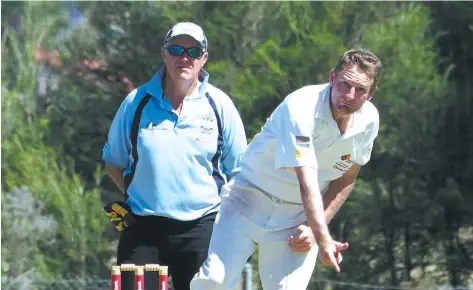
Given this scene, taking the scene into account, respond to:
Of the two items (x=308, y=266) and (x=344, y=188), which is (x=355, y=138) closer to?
(x=344, y=188)

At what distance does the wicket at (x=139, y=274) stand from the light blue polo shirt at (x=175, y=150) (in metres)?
0.38

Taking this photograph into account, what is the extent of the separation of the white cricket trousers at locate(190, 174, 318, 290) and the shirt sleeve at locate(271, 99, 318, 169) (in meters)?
0.32

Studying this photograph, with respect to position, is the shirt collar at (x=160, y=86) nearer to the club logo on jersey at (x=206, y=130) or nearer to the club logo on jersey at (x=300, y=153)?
the club logo on jersey at (x=206, y=130)

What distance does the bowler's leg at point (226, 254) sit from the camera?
4.57 meters

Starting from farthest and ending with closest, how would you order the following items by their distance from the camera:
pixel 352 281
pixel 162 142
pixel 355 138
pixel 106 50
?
pixel 106 50
pixel 352 281
pixel 162 142
pixel 355 138

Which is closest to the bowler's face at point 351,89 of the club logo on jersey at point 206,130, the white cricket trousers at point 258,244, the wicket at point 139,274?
the white cricket trousers at point 258,244

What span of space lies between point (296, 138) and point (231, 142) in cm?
76

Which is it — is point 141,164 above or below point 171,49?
below

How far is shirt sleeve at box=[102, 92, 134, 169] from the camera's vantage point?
16.2ft

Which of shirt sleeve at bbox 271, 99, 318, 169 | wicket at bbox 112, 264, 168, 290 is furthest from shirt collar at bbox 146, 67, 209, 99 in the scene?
wicket at bbox 112, 264, 168, 290

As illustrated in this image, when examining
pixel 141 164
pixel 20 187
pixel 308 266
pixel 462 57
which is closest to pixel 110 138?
pixel 141 164

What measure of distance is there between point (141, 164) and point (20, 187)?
594cm

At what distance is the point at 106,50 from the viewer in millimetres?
11617

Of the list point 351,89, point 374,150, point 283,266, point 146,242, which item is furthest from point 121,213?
point 374,150
